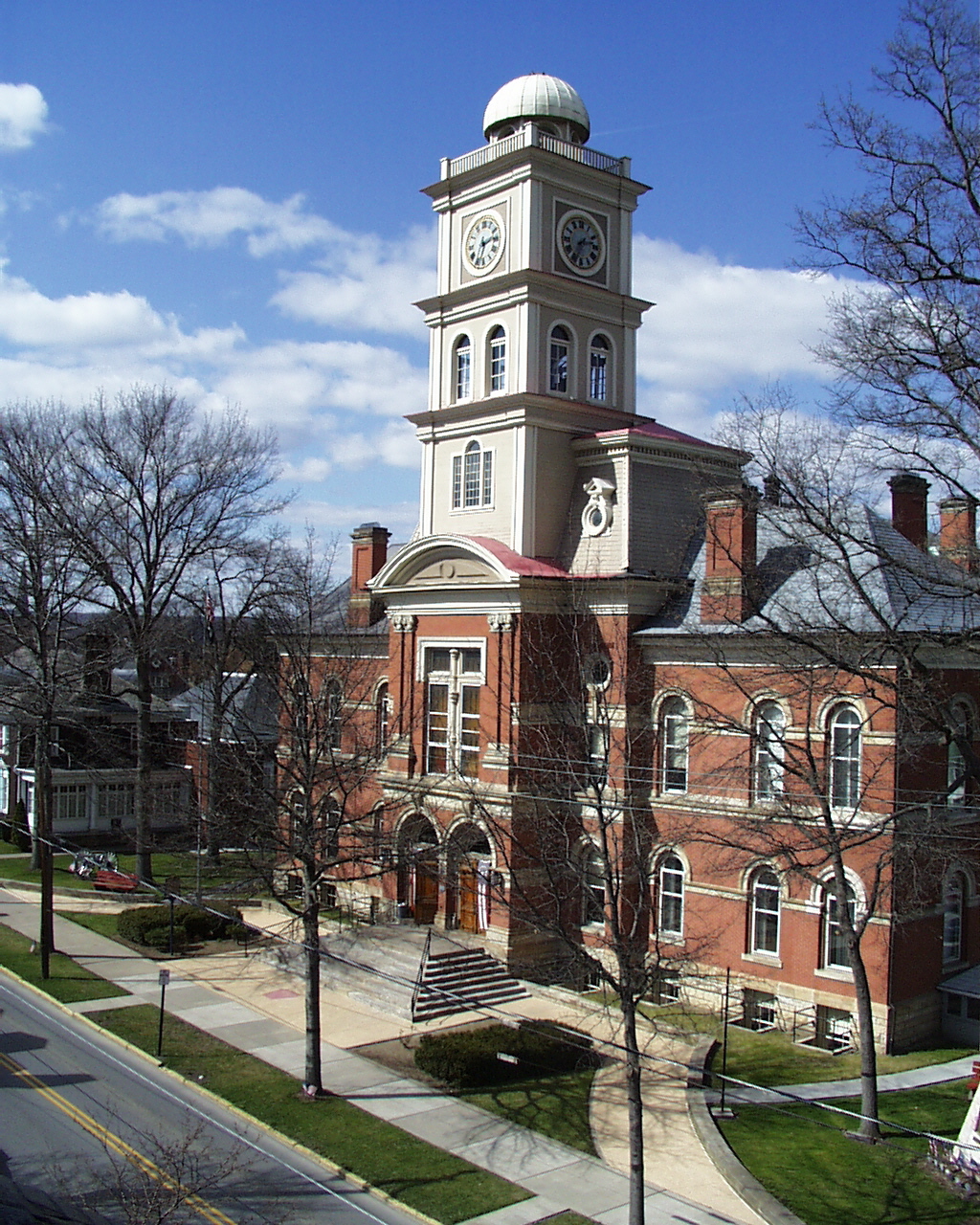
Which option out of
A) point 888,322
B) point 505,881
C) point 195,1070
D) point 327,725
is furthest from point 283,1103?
point 888,322

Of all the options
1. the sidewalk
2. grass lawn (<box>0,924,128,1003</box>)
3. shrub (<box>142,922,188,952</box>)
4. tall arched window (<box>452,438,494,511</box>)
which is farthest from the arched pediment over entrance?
grass lawn (<box>0,924,128,1003</box>)

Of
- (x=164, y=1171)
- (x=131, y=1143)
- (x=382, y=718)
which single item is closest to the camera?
(x=164, y=1171)

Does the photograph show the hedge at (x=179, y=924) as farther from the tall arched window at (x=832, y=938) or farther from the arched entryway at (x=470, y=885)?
the tall arched window at (x=832, y=938)

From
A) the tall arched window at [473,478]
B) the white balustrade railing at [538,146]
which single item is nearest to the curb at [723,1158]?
the tall arched window at [473,478]

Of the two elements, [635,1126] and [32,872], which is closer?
[635,1126]

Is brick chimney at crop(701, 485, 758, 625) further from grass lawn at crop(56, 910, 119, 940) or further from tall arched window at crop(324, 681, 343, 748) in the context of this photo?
grass lawn at crop(56, 910, 119, 940)

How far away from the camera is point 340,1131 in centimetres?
1889

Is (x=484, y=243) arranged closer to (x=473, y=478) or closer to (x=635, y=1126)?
(x=473, y=478)

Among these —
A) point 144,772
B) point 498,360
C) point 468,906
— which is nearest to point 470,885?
point 468,906

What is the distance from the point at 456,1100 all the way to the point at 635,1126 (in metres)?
6.58

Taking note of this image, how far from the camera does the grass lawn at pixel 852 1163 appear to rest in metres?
→ 16.0

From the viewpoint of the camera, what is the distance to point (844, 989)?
23.8m

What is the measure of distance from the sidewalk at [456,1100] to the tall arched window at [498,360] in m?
17.2

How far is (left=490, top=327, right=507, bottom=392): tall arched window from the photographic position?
32.0 meters
